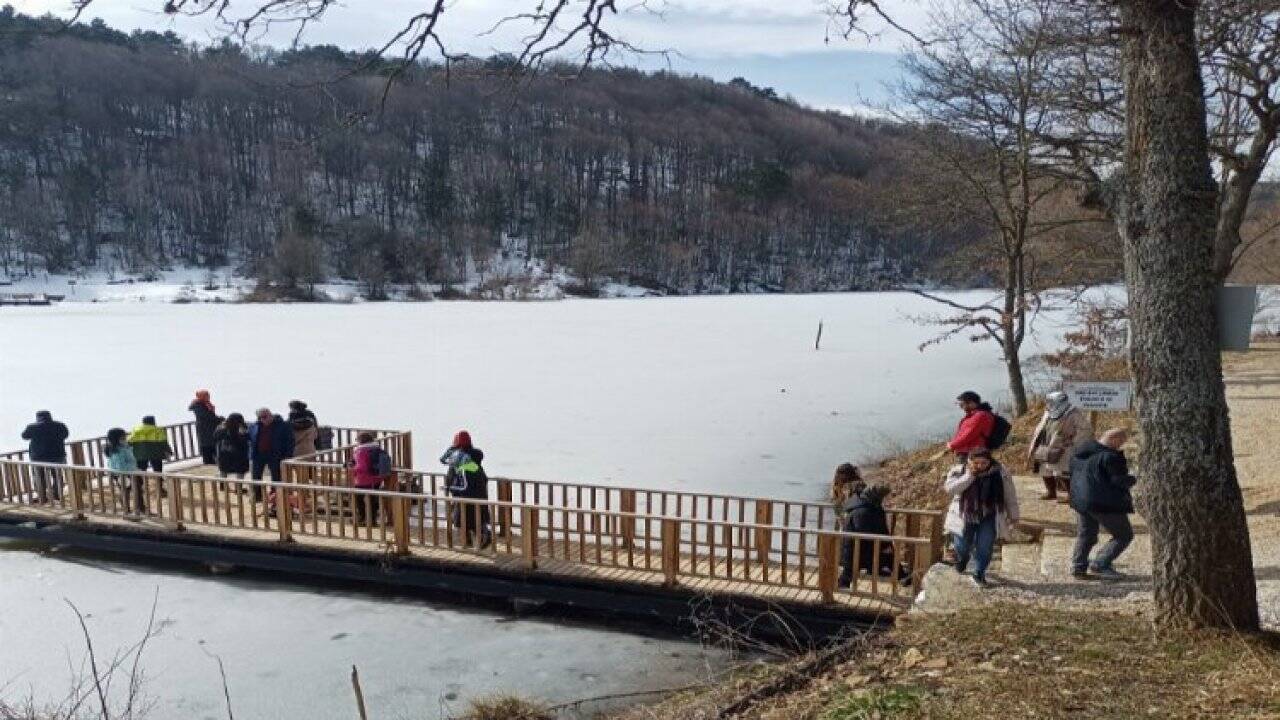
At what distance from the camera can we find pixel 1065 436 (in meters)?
8.84

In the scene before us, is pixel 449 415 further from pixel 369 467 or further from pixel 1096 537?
pixel 1096 537

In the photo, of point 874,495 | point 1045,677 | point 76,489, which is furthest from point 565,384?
point 1045,677

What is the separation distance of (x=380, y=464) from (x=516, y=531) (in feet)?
5.64

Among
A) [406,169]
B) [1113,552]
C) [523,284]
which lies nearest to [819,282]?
[523,284]

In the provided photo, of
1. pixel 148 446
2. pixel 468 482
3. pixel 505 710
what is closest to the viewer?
pixel 505 710

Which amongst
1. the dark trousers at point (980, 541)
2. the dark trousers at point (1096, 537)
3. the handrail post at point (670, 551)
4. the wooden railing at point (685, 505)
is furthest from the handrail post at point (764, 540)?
the dark trousers at point (1096, 537)

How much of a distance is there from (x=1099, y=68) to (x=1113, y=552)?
24.5 feet

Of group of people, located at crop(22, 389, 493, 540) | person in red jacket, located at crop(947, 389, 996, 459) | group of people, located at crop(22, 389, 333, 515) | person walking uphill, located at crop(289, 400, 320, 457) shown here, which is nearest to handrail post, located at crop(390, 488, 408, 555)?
group of people, located at crop(22, 389, 493, 540)

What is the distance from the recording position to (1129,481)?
5.98 metres

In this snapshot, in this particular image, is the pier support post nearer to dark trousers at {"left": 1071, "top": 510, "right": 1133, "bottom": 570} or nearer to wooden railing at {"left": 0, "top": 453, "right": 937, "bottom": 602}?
wooden railing at {"left": 0, "top": 453, "right": 937, "bottom": 602}

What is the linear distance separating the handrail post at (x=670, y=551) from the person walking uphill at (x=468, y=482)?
1.91 metres

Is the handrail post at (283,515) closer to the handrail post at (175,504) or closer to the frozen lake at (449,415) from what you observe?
the frozen lake at (449,415)

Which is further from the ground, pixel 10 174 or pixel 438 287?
pixel 10 174

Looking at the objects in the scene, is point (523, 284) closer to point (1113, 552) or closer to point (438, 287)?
point (438, 287)
